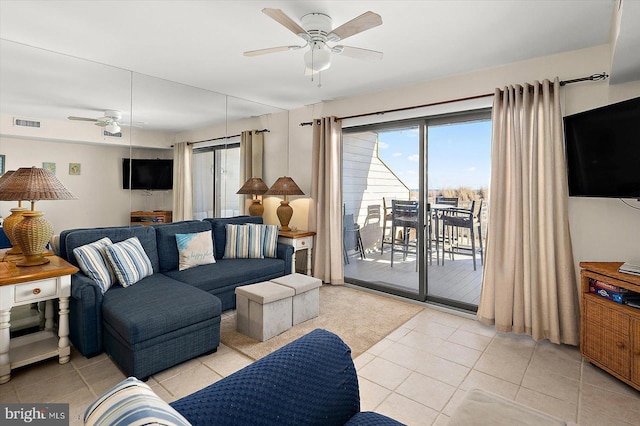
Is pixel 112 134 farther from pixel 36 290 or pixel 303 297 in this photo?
pixel 303 297

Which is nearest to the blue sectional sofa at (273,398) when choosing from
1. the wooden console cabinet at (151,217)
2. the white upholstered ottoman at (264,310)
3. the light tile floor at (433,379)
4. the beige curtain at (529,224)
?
the light tile floor at (433,379)

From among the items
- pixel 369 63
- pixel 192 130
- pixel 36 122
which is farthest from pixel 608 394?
pixel 36 122

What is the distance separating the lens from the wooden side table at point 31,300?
7.14ft

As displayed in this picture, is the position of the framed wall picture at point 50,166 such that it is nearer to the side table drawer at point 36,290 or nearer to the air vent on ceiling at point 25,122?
the air vent on ceiling at point 25,122

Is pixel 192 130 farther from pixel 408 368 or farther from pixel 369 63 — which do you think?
pixel 408 368

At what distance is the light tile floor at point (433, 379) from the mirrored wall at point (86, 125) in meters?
1.45

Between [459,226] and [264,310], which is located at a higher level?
[459,226]

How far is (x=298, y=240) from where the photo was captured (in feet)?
14.7

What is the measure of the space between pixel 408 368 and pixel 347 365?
1496mm

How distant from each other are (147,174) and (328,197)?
2232 mm

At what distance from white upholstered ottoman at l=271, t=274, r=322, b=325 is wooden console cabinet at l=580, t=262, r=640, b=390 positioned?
2236mm

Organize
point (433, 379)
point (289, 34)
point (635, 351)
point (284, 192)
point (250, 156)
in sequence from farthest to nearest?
1. point (250, 156)
2. point (284, 192)
3. point (289, 34)
4. point (433, 379)
5. point (635, 351)

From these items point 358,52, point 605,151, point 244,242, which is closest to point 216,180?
point 244,242

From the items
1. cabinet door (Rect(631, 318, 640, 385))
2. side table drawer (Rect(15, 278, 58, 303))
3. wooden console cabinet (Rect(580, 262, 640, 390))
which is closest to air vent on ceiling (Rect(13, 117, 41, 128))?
side table drawer (Rect(15, 278, 58, 303))
